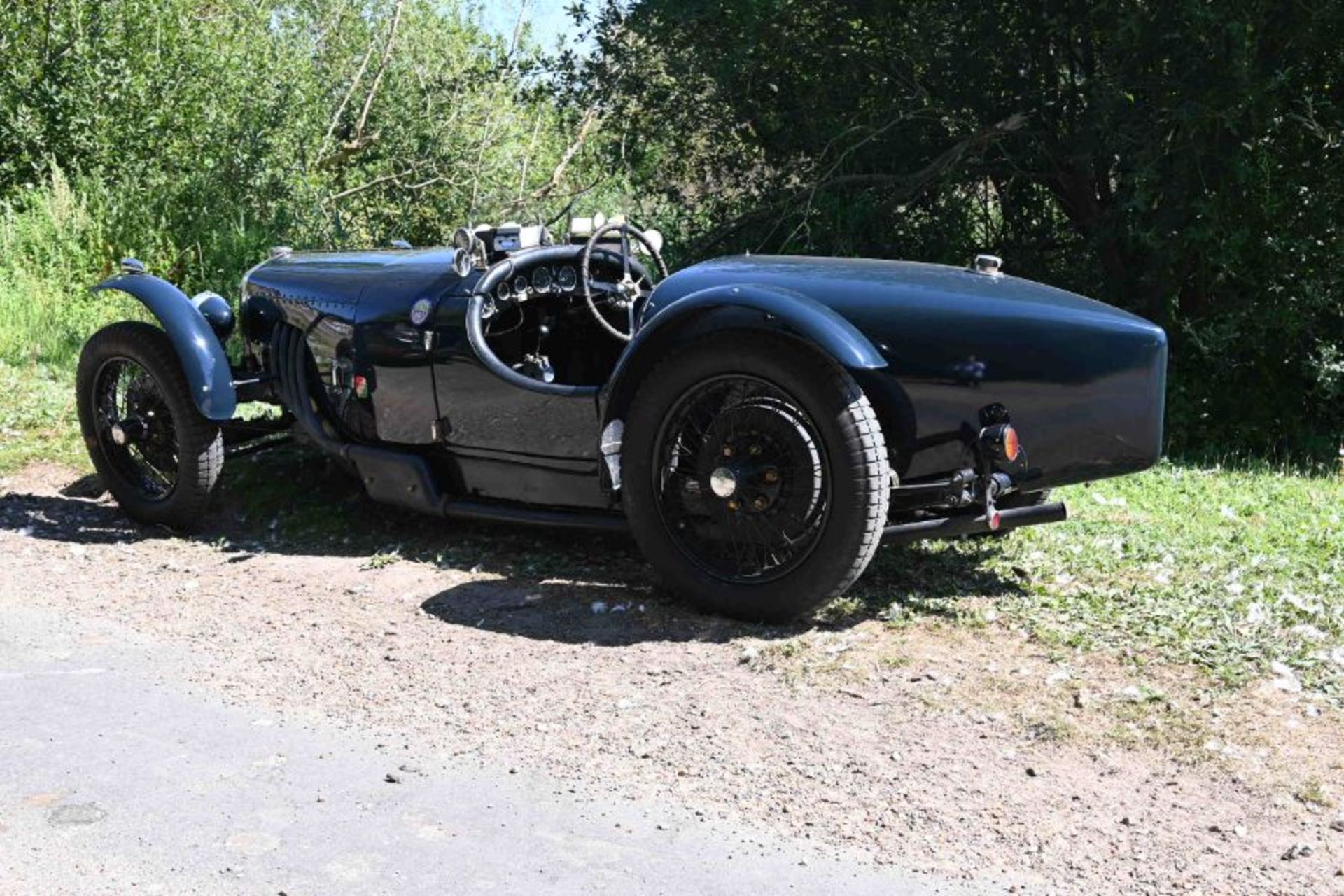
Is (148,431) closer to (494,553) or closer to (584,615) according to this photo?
(494,553)

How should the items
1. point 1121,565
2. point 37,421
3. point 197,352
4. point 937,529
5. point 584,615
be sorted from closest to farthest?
point 937,529, point 584,615, point 1121,565, point 197,352, point 37,421

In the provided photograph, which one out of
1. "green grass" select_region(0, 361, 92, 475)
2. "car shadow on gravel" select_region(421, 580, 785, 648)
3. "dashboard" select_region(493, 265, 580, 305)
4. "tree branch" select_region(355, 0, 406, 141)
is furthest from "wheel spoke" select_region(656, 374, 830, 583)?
"tree branch" select_region(355, 0, 406, 141)

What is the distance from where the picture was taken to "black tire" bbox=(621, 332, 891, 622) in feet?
16.3

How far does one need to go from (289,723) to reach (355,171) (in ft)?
48.4

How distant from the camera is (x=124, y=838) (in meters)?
3.77

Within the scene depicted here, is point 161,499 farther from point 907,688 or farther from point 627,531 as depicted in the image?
point 907,688

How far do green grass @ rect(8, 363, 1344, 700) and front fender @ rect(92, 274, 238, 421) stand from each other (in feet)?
2.16

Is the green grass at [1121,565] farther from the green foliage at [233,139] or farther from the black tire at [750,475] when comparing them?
the green foliage at [233,139]

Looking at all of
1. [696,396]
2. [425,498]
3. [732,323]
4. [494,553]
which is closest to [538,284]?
[425,498]

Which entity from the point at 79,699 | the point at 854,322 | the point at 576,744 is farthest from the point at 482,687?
the point at 854,322

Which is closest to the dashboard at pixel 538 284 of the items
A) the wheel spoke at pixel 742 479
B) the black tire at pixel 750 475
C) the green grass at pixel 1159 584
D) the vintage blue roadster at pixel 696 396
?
the vintage blue roadster at pixel 696 396

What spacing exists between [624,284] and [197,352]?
6.17ft

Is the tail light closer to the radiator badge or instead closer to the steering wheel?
the steering wheel

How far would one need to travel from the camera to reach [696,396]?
5363 mm
